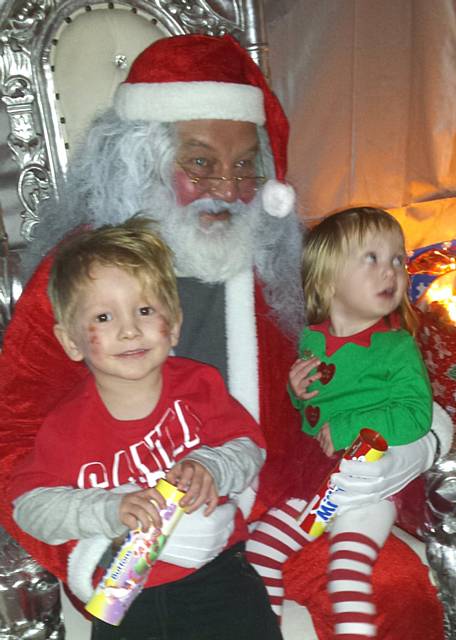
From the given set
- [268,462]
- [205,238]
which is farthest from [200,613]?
[205,238]

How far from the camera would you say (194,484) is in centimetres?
117

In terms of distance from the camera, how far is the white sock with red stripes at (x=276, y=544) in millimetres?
1421

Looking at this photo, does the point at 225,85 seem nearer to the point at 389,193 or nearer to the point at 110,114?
the point at 110,114

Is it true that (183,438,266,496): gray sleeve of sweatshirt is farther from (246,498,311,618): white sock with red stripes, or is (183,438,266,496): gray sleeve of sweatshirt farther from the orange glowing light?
the orange glowing light

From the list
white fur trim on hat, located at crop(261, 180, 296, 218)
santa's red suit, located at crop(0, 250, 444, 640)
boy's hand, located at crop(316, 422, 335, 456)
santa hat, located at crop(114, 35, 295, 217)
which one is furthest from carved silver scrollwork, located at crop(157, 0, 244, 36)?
boy's hand, located at crop(316, 422, 335, 456)

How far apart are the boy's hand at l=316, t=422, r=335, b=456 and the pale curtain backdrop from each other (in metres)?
1.17

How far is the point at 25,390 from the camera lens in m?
1.43

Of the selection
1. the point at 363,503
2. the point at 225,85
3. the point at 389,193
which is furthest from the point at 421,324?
the point at 389,193

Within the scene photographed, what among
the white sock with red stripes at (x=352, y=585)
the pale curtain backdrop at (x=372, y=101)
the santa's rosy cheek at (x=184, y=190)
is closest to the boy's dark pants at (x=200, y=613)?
the white sock with red stripes at (x=352, y=585)

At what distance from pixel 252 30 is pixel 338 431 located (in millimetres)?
892

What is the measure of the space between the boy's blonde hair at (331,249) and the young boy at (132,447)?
0.37 meters

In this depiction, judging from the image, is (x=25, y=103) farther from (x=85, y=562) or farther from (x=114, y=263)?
(x=85, y=562)

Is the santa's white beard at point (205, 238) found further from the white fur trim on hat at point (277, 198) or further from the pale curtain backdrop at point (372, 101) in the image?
the pale curtain backdrop at point (372, 101)

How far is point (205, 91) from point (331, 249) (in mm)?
373
